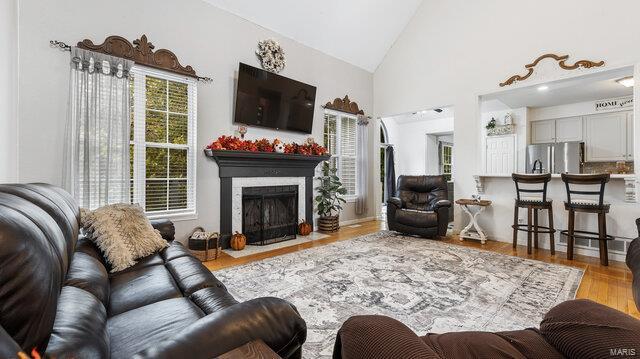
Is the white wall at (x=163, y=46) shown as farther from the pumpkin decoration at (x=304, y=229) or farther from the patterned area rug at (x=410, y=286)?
the patterned area rug at (x=410, y=286)

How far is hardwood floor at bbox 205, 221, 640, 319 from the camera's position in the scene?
2355 mm

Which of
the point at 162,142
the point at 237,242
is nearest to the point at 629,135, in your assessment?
the point at 237,242

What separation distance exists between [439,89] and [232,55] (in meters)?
3.55

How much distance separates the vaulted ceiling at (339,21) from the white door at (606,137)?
4298 millimetres

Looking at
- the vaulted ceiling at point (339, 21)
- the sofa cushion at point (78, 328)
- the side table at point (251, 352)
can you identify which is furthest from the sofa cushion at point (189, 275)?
the vaulted ceiling at point (339, 21)

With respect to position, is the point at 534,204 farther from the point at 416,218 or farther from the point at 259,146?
the point at 259,146

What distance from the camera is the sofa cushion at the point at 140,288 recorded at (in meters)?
1.33

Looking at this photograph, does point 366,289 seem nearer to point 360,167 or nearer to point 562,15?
point 360,167

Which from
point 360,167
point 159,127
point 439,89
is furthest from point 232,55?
point 439,89

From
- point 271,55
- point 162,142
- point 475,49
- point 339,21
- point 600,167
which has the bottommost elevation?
point 600,167

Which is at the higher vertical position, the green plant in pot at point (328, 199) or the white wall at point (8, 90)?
the white wall at point (8, 90)

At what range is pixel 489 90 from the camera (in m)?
4.43

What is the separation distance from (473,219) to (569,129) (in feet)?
12.1

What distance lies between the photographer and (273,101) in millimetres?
4406
